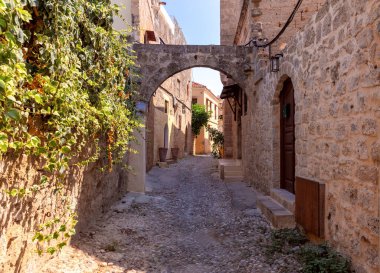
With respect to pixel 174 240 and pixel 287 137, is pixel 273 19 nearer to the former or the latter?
pixel 287 137

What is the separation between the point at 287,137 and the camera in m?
5.81

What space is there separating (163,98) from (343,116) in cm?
1302

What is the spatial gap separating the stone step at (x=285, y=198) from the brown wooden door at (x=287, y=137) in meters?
0.16

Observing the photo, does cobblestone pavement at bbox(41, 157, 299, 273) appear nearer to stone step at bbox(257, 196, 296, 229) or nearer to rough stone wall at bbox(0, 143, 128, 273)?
stone step at bbox(257, 196, 296, 229)

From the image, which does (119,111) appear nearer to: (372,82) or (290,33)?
(372,82)

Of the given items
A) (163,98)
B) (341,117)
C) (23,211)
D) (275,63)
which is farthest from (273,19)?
(163,98)

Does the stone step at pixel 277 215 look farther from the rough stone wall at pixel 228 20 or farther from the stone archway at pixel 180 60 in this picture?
the rough stone wall at pixel 228 20

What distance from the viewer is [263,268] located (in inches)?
134

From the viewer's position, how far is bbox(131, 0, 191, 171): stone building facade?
11.5m

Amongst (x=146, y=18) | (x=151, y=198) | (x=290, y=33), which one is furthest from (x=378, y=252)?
(x=146, y=18)

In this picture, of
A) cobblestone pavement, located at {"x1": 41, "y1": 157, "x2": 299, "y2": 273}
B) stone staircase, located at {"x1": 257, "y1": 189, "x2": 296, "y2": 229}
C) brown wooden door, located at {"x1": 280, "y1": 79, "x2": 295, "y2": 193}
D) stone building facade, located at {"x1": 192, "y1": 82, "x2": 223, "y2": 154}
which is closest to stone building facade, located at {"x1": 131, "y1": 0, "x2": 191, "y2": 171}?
cobblestone pavement, located at {"x1": 41, "y1": 157, "x2": 299, "y2": 273}

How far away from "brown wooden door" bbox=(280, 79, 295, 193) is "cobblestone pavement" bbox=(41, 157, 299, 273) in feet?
2.55

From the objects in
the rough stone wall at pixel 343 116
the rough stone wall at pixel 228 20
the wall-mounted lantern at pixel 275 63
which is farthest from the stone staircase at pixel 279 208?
the rough stone wall at pixel 228 20

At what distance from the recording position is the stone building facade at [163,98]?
1154cm
